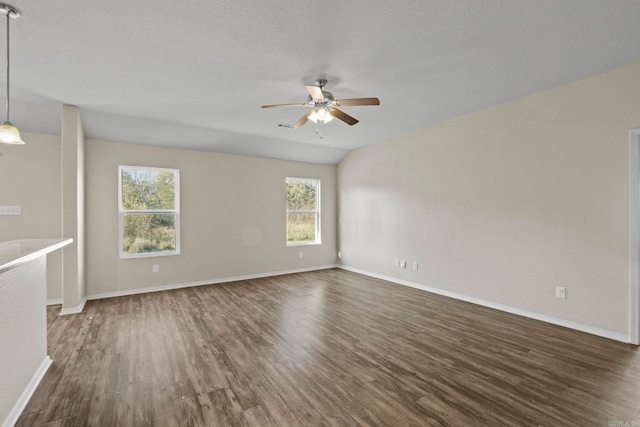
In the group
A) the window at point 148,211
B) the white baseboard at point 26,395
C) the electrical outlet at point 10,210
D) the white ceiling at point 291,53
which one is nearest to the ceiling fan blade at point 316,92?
the white ceiling at point 291,53

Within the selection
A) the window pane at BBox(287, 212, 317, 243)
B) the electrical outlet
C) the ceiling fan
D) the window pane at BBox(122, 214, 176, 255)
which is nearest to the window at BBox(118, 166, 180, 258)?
the window pane at BBox(122, 214, 176, 255)

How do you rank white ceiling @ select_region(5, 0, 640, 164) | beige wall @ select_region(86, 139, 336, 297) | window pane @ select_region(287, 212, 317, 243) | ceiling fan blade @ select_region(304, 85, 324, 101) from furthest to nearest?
window pane @ select_region(287, 212, 317, 243), beige wall @ select_region(86, 139, 336, 297), ceiling fan blade @ select_region(304, 85, 324, 101), white ceiling @ select_region(5, 0, 640, 164)

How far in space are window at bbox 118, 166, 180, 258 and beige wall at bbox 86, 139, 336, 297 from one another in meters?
0.10

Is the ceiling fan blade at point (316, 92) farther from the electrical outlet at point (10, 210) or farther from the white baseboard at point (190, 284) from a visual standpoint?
the electrical outlet at point (10, 210)

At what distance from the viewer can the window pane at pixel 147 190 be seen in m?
4.81

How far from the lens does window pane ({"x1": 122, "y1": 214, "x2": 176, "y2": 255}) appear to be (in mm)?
4816

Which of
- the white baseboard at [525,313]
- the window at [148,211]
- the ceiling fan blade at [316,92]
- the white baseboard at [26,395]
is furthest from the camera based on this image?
the window at [148,211]

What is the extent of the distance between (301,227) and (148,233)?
2.99 meters

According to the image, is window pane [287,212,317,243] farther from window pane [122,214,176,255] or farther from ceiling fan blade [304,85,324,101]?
ceiling fan blade [304,85,324,101]

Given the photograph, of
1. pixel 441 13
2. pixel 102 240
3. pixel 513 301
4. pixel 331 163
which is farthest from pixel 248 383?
pixel 331 163

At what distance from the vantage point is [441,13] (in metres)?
2.05

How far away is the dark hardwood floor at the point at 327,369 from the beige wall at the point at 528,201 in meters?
0.44

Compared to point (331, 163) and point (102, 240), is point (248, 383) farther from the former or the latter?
point (331, 163)

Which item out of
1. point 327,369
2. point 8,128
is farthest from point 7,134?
point 327,369
